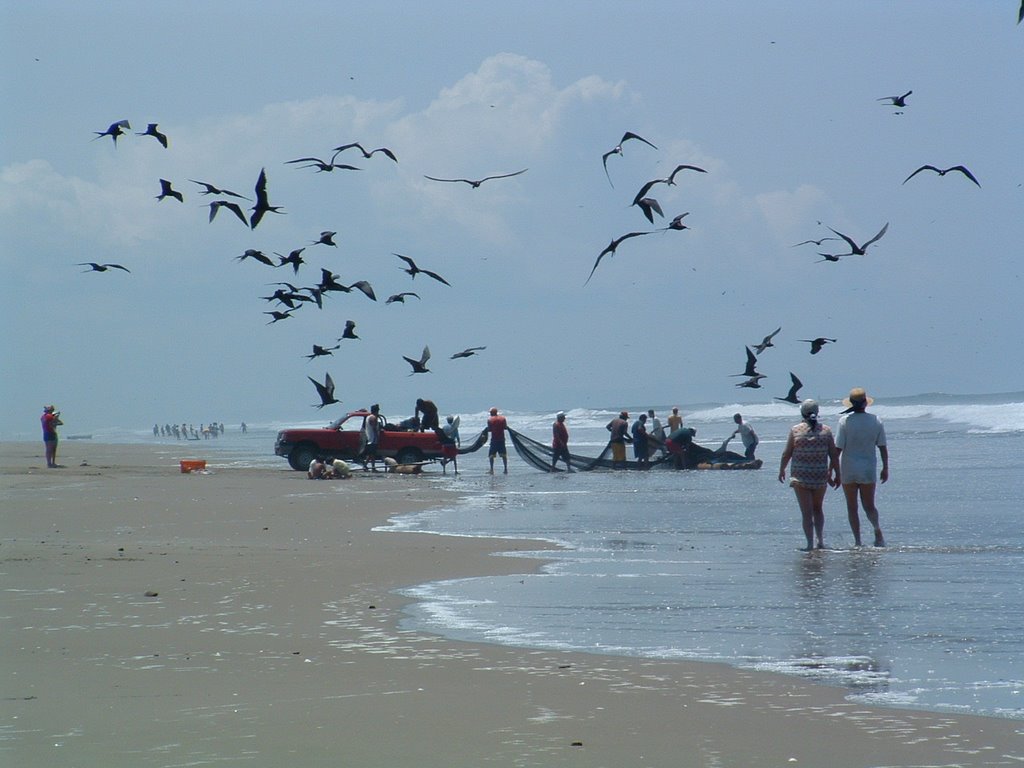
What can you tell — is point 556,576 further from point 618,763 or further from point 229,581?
point 618,763

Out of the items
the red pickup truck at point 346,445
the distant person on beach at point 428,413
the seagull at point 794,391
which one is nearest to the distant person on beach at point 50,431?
the red pickup truck at point 346,445

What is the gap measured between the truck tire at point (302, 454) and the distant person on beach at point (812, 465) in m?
19.6

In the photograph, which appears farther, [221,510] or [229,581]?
[221,510]

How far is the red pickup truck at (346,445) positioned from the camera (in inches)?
1196

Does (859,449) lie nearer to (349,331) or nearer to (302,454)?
(349,331)

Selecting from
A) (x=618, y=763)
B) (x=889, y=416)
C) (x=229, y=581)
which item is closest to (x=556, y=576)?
(x=229, y=581)

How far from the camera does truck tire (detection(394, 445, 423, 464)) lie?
30375 mm

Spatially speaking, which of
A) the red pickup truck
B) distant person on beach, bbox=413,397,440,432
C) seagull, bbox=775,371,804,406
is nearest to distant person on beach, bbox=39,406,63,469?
the red pickup truck

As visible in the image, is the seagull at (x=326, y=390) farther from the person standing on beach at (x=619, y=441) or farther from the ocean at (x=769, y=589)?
the person standing on beach at (x=619, y=441)

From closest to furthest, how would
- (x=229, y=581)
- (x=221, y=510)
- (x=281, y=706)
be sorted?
1. (x=281, y=706)
2. (x=229, y=581)
3. (x=221, y=510)

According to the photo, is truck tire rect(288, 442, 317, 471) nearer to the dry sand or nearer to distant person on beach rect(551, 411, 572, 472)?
distant person on beach rect(551, 411, 572, 472)

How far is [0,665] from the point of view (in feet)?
21.6

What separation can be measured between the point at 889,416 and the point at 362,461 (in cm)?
5845

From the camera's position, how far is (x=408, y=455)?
99.9 feet
